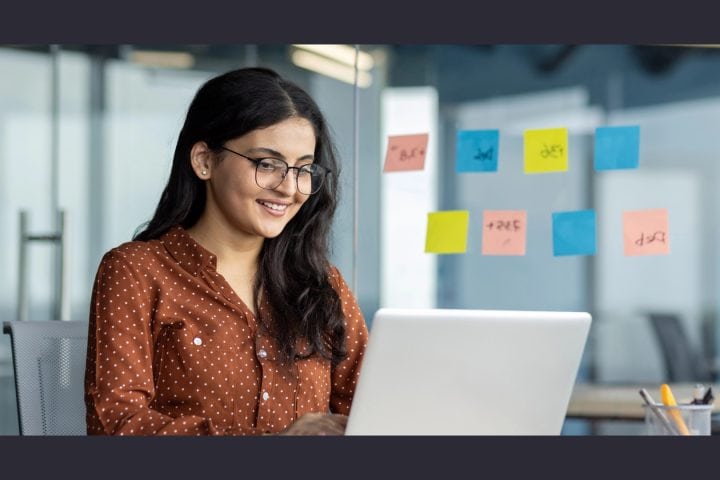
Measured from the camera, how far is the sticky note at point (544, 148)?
3443 millimetres

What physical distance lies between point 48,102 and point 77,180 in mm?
301

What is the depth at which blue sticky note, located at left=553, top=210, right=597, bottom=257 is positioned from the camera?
11.4ft

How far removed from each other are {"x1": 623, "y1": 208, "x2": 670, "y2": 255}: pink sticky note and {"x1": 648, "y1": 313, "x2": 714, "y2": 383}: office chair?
7.31 ft

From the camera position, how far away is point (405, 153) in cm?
425

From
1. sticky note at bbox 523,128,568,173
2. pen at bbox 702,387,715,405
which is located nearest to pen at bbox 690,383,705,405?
pen at bbox 702,387,715,405

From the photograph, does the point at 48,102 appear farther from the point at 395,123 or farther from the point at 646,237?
the point at 646,237

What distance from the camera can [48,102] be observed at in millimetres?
4492

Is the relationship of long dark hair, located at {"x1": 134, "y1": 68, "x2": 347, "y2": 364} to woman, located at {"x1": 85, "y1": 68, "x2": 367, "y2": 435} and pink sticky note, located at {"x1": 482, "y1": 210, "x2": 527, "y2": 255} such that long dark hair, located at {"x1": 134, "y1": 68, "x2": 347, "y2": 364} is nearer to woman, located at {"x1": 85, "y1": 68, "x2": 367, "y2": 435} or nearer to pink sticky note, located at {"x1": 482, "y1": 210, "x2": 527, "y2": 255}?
woman, located at {"x1": 85, "y1": 68, "x2": 367, "y2": 435}

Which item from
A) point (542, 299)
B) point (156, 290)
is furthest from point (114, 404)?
point (542, 299)

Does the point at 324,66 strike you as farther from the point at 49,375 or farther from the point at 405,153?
the point at 49,375

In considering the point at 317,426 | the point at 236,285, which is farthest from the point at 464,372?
the point at 236,285

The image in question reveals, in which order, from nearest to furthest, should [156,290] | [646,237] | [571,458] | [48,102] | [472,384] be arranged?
[571,458], [472,384], [156,290], [646,237], [48,102]

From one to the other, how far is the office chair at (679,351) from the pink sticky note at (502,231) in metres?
1.60

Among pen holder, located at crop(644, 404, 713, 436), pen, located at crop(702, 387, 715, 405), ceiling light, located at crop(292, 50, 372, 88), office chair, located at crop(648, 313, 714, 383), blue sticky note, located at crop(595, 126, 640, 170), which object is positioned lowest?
office chair, located at crop(648, 313, 714, 383)
